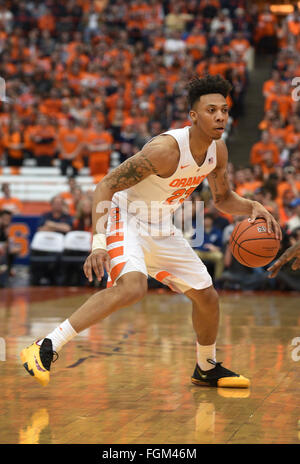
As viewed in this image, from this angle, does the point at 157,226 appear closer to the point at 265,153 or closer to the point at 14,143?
the point at 265,153

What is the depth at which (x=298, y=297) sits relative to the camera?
10.9 m

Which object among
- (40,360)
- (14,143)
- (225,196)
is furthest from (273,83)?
(40,360)

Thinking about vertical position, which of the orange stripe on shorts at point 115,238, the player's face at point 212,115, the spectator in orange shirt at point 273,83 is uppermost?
the spectator in orange shirt at point 273,83

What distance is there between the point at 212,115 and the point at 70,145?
11.3 m

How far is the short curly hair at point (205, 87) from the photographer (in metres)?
4.92

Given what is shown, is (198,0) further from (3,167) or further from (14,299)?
(14,299)

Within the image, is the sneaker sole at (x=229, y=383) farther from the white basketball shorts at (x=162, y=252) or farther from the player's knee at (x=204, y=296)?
the white basketball shorts at (x=162, y=252)

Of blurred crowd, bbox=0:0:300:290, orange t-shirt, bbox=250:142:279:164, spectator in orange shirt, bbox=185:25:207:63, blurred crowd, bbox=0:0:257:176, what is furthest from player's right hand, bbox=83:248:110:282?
spectator in orange shirt, bbox=185:25:207:63

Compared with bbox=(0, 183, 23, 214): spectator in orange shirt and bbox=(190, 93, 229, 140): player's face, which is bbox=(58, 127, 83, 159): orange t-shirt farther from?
bbox=(190, 93, 229, 140): player's face

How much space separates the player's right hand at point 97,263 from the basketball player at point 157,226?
0.01 m

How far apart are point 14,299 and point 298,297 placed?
3.83 m

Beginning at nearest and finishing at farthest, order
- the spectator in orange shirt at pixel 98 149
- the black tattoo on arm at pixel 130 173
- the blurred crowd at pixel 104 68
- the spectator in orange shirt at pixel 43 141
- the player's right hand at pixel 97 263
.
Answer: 1. the player's right hand at pixel 97 263
2. the black tattoo on arm at pixel 130 173
3. the spectator in orange shirt at pixel 98 149
4. the blurred crowd at pixel 104 68
5. the spectator in orange shirt at pixel 43 141

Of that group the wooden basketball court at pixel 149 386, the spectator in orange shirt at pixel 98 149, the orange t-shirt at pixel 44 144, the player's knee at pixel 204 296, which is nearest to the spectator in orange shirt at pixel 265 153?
the spectator in orange shirt at pixel 98 149
